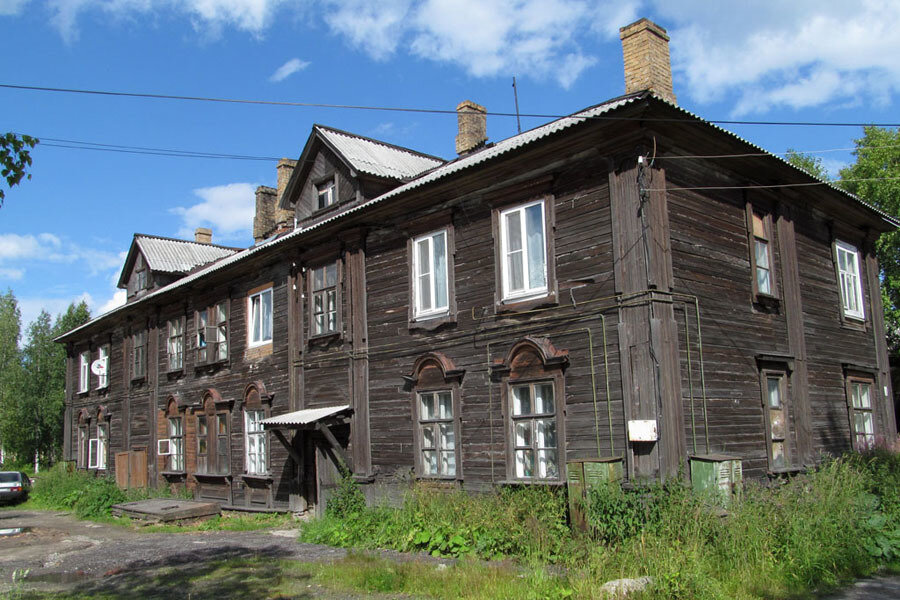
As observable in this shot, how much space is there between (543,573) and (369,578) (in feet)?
7.98

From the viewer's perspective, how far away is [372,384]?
50.0 feet

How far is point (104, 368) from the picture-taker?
27391mm

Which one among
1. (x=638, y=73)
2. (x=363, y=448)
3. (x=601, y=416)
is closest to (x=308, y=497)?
(x=363, y=448)

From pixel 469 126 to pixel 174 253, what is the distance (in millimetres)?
14734

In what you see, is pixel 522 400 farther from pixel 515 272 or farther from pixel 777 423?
pixel 777 423

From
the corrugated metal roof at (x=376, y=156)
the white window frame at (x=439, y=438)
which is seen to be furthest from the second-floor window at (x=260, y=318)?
the white window frame at (x=439, y=438)

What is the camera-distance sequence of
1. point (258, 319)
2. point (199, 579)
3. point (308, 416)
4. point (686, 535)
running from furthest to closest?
point (258, 319)
point (308, 416)
point (199, 579)
point (686, 535)

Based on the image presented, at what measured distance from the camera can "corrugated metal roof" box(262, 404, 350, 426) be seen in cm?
1519

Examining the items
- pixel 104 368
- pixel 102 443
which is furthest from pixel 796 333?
pixel 102 443

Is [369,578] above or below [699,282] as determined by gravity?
below

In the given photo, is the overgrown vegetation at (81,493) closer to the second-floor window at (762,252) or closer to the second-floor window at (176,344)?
the second-floor window at (176,344)

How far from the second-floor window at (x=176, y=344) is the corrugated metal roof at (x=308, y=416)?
25.3 ft

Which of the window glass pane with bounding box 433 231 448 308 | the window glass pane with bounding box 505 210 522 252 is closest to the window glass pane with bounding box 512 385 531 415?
the window glass pane with bounding box 505 210 522 252

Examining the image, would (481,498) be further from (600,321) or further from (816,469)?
(816,469)
